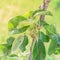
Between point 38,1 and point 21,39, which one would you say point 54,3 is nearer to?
point 38,1

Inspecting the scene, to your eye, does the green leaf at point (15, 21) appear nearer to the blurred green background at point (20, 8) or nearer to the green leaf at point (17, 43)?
the green leaf at point (17, 43)

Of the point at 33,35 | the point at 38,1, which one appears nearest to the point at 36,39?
the point at 33,35

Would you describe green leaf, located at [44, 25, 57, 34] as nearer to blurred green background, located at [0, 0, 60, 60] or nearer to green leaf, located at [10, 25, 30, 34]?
green leaf, located at [10, 25, 30, 34]

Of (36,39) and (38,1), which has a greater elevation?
(38,1)

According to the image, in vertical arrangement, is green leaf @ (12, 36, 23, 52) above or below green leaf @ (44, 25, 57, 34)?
below

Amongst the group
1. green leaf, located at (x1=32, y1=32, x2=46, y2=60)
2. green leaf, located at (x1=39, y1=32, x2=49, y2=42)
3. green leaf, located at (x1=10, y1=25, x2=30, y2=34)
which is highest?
green leaf, located at (x1=10, y1=25, x2=30, y2=34)

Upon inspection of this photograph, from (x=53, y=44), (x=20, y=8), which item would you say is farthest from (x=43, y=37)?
(x=20, y=8)

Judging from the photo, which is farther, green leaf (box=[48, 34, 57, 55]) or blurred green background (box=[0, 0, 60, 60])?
blurred green background (box=[0, 0, 60, 60])

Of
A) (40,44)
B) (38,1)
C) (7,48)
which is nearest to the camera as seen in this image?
(40,44)

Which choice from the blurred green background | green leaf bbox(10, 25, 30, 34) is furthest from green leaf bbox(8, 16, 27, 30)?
the blurred green background

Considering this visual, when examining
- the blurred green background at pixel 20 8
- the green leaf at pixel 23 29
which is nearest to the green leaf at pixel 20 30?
the green leaf at pixel 23 29
